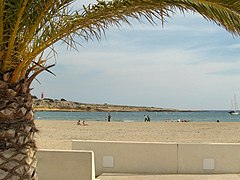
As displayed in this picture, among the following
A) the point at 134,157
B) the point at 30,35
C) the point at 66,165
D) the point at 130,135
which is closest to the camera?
the point at 30,35

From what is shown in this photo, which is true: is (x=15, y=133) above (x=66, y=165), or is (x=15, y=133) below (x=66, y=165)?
above

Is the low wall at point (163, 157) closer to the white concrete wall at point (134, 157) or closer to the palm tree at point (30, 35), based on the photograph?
the white concrete wall at point (134, 157)

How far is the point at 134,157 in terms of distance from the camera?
884 centimetres

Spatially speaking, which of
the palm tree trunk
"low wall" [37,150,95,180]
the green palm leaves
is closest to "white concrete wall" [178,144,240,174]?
"low wall" [37,150,95,180]

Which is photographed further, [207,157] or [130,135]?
[130,135]

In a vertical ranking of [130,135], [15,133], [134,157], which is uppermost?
[15,133]

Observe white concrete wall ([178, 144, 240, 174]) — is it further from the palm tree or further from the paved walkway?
the palm tree

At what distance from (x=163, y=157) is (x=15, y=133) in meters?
5.46

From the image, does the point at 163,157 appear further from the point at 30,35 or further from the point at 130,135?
the point at 130,135

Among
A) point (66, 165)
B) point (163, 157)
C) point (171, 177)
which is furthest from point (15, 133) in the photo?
point (163, 157)

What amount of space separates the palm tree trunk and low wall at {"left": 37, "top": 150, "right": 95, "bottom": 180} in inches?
117

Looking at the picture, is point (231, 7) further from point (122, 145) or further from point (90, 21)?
point (122, 145)

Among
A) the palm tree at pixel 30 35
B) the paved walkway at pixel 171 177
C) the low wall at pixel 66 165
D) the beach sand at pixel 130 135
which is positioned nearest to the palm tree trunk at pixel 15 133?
the palm tree at pixel 30 35

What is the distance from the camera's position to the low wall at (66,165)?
7.00 metres
